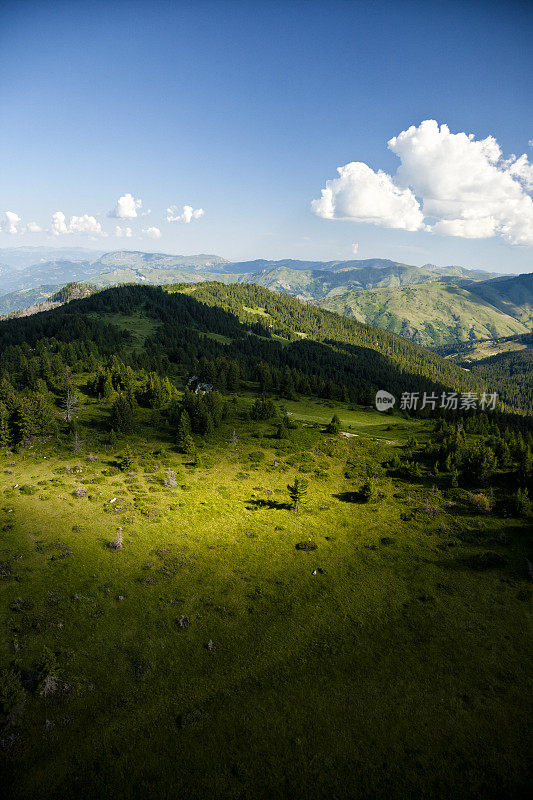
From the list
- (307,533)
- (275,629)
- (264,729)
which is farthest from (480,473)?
(264,729)

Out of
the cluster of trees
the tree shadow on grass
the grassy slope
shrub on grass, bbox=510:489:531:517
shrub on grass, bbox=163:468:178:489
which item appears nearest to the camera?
the grassy slope

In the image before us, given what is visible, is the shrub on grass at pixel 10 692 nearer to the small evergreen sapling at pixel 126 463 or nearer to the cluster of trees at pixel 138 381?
the small evergreen sapling at pixel 126 463

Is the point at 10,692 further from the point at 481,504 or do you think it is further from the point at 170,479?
the point at 481,504

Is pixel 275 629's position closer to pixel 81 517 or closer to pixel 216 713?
pixel 216 713

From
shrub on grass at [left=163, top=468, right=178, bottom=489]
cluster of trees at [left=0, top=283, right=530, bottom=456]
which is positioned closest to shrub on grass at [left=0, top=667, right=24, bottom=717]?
shrub on grass at [left=163, top=468, right=178, bottom=489]

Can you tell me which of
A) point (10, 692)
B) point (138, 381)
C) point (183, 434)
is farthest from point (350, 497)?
point (138, 381)

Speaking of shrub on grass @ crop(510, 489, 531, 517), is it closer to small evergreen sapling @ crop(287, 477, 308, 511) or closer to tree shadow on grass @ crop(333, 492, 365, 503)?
tree shadow on grass @ crop(333, 492, 365, 503)

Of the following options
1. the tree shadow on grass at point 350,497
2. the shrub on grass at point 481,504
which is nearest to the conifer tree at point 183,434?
the tree shadow on grass at point 350,497

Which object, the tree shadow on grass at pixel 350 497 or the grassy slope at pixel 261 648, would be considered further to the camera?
the tree shadow on grass at pixel 350 497

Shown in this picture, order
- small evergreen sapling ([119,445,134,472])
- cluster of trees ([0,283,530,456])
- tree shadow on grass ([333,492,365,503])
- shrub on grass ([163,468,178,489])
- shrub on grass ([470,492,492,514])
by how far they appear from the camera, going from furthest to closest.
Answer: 1. cluster of trees ([0,283,530,456])
2. small evergreen sapling ([119,445,134,472])
3. shrub on grass ([163,468,178,489])
4. tree shadow on grass ([333,492,365,503])
5. shrub on grass ([470,492,492,514])
